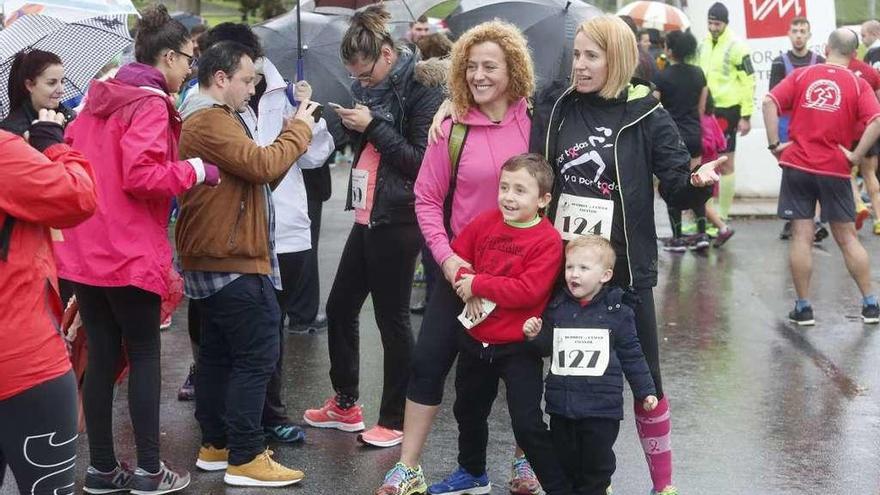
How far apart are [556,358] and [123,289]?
167 centimetres

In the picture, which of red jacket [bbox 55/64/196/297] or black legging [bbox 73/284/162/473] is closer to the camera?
red jacket [bbox 55/64/196/297]

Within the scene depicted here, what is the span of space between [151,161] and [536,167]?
1.42 meters

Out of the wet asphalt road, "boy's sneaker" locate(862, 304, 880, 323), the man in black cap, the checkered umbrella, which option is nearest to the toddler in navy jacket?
the wet asphalt road

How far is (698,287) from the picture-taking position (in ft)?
32.0

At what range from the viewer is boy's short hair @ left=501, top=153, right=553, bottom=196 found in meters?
4.69

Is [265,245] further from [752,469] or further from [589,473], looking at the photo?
[752,469]

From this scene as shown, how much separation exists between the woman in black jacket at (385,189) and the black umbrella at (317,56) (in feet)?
3.78

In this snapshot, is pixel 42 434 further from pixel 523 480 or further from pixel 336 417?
pixel 336 417

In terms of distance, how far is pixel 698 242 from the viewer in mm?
11188

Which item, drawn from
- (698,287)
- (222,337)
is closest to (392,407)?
(222,337)

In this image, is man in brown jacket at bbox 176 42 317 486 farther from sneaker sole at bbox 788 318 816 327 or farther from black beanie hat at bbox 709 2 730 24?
black beanie hat at bbox 709 2 730 24

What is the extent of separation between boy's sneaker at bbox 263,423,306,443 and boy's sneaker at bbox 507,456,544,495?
1117 mm

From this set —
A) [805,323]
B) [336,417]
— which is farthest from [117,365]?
[805,323]

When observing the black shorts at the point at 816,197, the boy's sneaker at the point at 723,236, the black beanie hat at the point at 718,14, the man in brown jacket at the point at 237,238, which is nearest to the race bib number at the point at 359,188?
the man in brown jacket at the point at 237,238
